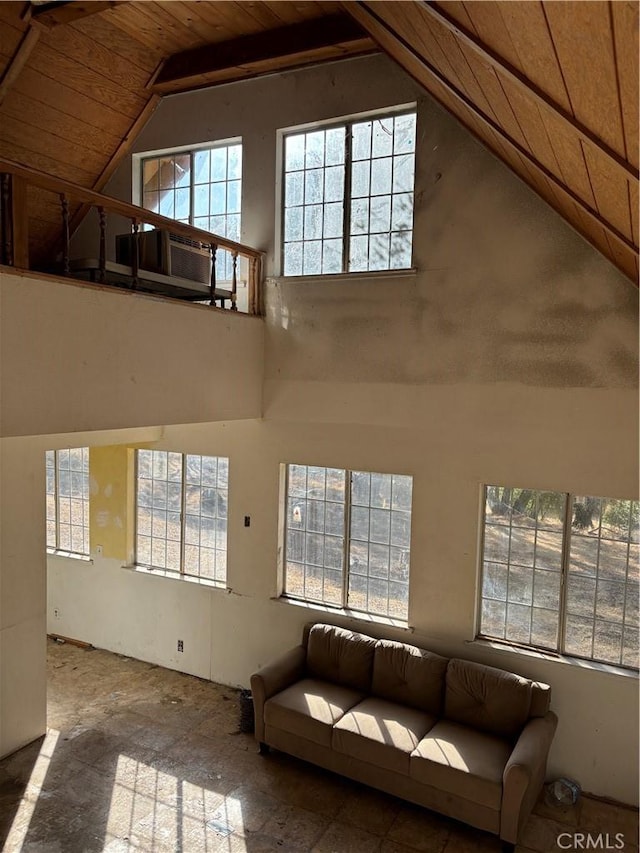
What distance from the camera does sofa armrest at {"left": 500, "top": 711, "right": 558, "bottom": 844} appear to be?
384 cm

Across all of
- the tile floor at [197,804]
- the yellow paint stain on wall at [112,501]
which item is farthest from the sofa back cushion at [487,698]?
the yellow paint stain on wall at [112,501]

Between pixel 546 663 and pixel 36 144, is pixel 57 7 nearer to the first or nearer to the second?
pixel 36 144

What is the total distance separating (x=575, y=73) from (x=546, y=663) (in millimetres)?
4326

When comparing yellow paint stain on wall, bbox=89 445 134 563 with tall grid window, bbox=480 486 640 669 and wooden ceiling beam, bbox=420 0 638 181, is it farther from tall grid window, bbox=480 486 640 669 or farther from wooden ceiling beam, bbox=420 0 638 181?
wooden ceiling beam, bbox=420 0 638 181

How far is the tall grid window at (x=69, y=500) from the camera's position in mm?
6891

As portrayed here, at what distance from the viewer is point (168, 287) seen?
17.0ft

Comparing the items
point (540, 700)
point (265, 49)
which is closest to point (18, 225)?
point (265, 49)

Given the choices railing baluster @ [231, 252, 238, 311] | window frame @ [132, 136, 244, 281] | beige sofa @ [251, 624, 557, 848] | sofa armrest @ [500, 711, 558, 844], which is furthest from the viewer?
window frame @ [132, 136, 244, 281]

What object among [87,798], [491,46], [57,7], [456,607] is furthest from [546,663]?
[57,7]

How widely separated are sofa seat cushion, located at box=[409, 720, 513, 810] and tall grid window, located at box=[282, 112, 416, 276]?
3.80m

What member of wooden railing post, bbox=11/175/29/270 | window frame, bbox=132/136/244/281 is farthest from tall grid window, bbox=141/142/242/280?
wooden railing post, bbox=11/175/29/270

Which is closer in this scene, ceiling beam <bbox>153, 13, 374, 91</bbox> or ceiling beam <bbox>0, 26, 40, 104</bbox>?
ceiling beam <bbox>0, 26, 40, 104</bbox>

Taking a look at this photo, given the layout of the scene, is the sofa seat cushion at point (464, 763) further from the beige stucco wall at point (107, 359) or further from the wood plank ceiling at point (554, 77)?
the wood plank ceiling at point (554, 77)

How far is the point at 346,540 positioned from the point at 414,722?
163cm
